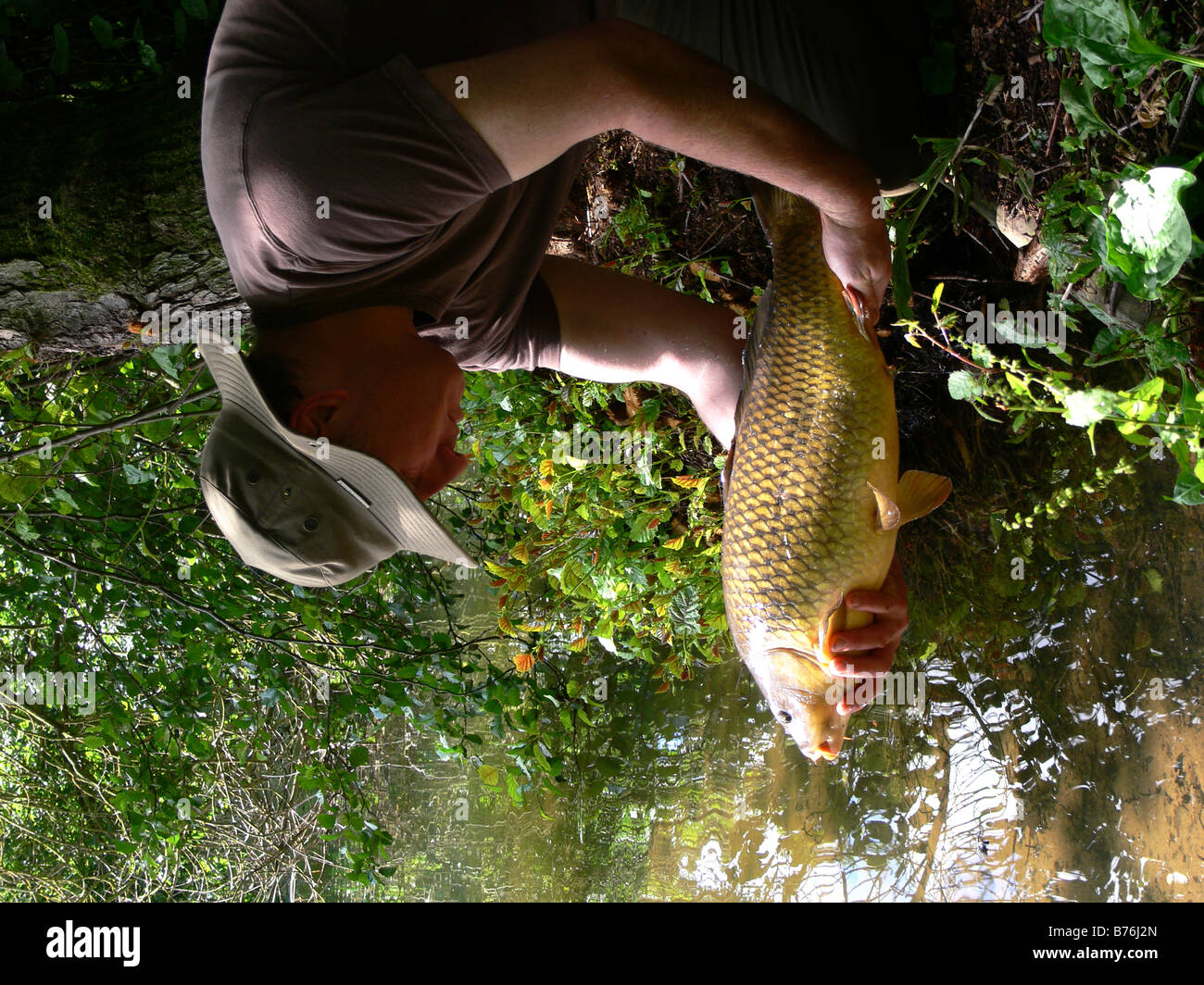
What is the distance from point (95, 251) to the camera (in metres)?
1.93

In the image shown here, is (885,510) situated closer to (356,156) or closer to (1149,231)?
(1149,231)

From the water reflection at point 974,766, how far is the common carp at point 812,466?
71cm

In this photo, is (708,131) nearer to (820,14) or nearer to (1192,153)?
(820,14)

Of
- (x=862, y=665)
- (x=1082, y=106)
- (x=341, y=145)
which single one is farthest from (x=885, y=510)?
(x=341, y=145)

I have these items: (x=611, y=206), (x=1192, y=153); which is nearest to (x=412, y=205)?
(x=1192, y=153)

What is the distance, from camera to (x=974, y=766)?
2.68 m

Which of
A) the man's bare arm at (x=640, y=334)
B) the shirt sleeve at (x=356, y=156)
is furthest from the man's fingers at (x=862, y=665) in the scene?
the shirt sleeve at (x=356, y=156)

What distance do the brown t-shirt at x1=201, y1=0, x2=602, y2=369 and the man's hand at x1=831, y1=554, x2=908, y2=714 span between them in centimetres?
104

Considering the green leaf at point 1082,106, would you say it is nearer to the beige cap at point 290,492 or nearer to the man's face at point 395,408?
the man's face at point 395,408

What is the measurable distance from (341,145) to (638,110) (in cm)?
44

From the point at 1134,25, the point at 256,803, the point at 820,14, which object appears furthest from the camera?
the point at 256,803

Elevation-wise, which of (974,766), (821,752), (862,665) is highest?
(862,665)

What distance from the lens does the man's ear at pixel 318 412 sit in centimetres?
135

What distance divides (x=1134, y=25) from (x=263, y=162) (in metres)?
1.17
